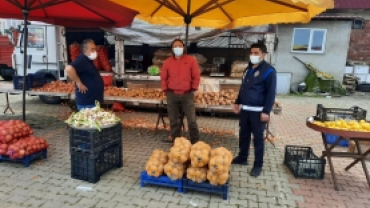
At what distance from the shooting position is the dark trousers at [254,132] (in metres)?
4.27

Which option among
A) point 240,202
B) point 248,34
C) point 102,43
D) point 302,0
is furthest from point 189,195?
point 102,43

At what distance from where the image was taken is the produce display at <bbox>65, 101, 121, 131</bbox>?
3.85 m

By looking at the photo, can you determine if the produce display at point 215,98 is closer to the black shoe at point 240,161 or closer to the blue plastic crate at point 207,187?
the black shoe at point 240,161

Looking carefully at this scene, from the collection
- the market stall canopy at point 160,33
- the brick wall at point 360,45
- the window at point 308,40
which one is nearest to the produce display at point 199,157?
the market stall canopy at point 160,33

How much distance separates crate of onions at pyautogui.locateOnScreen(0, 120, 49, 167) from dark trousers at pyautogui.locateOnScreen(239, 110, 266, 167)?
3304 millimetres

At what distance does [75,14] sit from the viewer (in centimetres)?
693

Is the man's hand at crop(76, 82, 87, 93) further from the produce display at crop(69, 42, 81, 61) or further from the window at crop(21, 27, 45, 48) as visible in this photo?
the window at crop(21, 27, 45, 48)

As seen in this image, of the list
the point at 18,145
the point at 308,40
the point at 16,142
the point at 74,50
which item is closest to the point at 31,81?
the point at 74,50

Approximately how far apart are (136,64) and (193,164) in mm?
6234

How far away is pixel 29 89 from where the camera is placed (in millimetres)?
7320

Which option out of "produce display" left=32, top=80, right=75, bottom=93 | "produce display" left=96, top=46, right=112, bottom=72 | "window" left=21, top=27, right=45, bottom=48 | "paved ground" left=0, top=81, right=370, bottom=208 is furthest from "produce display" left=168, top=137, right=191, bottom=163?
"window" left=21, top=27, right=45, bottom=48

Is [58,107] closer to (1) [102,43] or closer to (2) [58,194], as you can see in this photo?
(1) [102,43]

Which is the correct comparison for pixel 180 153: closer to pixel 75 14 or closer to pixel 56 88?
pixel 75 14

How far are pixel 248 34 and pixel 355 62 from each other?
30.8 feet
